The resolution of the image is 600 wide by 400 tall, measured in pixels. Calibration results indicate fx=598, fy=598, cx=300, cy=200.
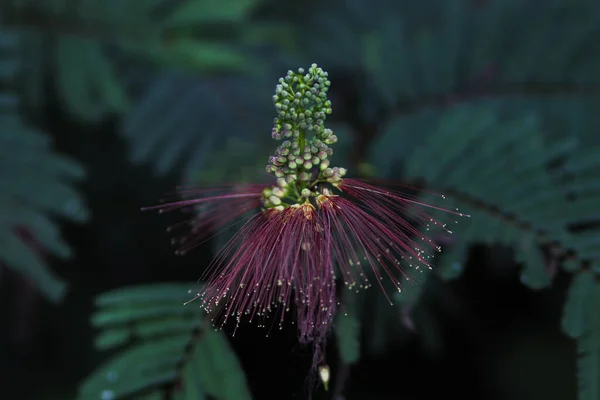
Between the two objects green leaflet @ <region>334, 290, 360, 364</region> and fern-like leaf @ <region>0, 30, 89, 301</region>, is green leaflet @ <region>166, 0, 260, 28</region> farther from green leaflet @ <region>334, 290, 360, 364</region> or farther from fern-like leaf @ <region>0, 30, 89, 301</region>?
green leaflet @ <region>334, 290, 360, 364</region>

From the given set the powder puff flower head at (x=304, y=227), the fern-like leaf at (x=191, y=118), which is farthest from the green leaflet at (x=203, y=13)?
the powder puff flower head at (x=304, y=227)

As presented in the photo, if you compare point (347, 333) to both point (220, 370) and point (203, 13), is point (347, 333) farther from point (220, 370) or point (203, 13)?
point (203, 13)

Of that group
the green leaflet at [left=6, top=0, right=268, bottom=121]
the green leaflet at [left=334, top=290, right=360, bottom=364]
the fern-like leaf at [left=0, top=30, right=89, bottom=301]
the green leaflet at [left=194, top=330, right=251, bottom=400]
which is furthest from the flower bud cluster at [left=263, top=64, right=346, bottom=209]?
the green leaflet at [left=6, top=0, right=268, bottom=121]

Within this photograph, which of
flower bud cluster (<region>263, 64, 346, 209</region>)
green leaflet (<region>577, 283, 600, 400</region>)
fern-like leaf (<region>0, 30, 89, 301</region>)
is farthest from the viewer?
fern-like leaf (<region>0, 30, 89, 301</region>)

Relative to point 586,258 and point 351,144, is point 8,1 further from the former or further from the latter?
point 586,258

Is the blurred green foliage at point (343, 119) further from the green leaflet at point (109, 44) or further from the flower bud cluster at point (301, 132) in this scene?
the flower bud cluster at point (301, 132)

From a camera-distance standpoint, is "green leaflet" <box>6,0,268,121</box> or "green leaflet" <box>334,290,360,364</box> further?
"green leaflet" <box>6,0,268,121</box>
